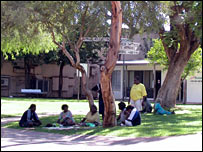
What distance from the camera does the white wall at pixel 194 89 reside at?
33031mm

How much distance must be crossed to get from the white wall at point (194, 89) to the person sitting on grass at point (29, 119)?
72.6 ft

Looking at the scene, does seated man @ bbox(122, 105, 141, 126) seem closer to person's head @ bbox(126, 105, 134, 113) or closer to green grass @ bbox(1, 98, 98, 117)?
person's head @ bbox(126, 105, 134, 113)

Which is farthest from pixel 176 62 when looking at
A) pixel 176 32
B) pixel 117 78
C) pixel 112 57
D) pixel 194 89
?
pixel 117 78

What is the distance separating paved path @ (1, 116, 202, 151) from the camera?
8.99m

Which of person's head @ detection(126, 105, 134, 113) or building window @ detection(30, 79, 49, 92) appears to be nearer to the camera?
person's head @ detection(126, 105, 134, 113)

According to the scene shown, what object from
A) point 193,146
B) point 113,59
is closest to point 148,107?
point 113,59

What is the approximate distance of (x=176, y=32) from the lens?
18.4 meters

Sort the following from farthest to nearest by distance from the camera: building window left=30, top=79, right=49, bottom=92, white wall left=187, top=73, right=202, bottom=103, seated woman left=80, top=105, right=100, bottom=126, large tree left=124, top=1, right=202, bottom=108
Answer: building window left=30, top=79, right=49, bottom=92, white wall left=187, top=73, right=202, bottom=103, large tree left=124, top=1, right=202, bottom=108, seated woman left=80, top=105, right=100, bottom=126

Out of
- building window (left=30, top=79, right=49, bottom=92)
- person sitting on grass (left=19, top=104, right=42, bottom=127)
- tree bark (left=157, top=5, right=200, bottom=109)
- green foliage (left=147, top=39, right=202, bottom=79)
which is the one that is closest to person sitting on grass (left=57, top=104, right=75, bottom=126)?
person sitting on grass (left=19, top=104, right=42, bottom=127)

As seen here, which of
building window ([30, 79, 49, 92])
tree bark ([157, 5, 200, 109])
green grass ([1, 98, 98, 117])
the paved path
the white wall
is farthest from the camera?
building window ([30, 79, 49, 92])

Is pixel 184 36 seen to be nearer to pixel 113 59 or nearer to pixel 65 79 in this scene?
pixel 113 59

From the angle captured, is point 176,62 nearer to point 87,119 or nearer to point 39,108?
point 39,108

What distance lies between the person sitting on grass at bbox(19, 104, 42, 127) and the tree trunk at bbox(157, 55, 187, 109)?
358 inches

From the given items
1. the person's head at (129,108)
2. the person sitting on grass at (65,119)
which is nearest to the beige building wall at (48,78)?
the person sitting on grass at (65,119)
